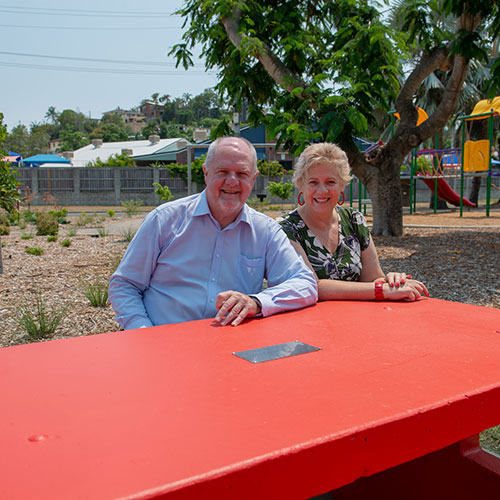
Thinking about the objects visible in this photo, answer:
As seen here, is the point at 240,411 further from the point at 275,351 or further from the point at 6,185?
the point at 6,185

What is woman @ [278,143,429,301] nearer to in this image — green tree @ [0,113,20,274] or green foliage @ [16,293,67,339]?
green foliage @ [16,293,67,339]

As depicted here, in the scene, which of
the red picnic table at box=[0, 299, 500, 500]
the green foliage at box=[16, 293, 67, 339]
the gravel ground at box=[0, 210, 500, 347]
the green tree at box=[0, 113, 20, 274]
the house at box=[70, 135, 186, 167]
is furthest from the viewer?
the house at box=[70, 135, 186, 167]

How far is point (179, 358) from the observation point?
1454 millimetres

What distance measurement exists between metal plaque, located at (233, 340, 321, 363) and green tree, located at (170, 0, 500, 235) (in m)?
6.08

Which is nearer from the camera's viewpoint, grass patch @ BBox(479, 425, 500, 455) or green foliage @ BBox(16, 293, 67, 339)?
grass patch @ BBox(479, 425, 500, 455)

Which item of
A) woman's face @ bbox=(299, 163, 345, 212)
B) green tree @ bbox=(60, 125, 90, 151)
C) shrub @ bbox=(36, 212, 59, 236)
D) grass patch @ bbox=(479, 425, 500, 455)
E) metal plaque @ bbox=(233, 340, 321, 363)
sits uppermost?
green tree @ bbox=(60, 125, 90, 151)

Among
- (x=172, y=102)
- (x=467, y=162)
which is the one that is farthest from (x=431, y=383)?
(x=172, y=102)

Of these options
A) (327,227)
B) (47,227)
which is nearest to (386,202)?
(327,227)

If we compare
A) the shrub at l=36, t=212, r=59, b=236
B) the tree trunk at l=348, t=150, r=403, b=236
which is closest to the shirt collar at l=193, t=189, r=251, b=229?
the tree trunk at l=348, t=150, r=403, b=236

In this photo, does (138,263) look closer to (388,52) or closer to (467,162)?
(388,52)

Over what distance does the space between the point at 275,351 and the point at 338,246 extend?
1.42 meters

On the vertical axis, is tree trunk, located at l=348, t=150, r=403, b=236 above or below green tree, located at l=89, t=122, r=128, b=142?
below

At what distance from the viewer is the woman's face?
277cm

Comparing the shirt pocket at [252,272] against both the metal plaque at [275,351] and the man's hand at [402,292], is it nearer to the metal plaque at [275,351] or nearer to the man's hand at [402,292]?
the man's hand at [402,292]
